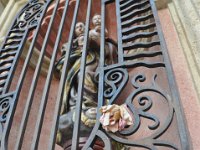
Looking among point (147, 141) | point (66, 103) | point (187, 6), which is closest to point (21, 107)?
point (66, 103)

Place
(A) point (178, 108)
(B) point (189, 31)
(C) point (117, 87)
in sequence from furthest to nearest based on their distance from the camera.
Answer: (B) point (189, 31)
(C) point (117, 87)
(A) point (178, 108)

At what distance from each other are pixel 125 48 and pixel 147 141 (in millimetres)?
390

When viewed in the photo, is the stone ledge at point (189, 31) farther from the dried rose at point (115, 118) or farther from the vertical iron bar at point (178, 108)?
the dried rose at point (115, 118)

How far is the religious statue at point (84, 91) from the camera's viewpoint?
128 cm

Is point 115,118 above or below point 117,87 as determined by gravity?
below

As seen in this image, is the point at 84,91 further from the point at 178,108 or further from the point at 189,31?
the point at 178,108

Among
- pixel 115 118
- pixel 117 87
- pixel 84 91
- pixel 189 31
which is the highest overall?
pixel 189 31

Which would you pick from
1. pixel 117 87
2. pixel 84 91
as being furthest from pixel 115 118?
pixel 84 91

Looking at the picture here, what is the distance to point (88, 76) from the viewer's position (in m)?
1.49

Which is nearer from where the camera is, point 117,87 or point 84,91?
point 117,87

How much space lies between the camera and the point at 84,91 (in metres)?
1.43

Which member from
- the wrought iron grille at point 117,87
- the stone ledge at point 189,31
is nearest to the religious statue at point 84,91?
the wrought iron grille at point 117,87

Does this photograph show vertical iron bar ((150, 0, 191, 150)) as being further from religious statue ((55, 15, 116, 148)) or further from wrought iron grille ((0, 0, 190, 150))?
religious statue ((55, 15, 116, 148))

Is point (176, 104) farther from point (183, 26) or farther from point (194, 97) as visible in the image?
point (183, 26)
